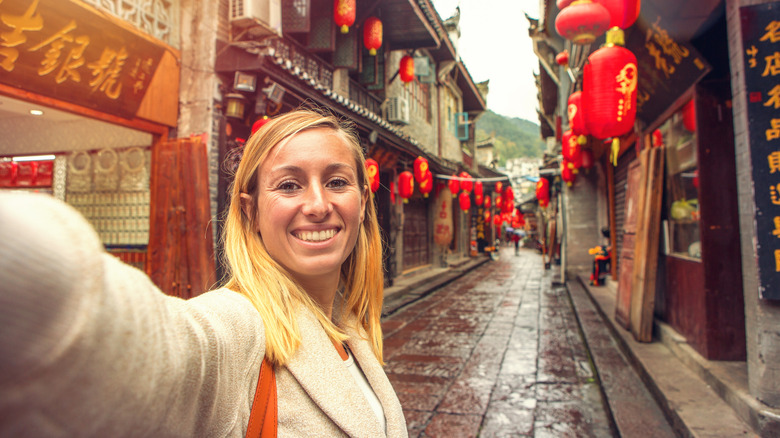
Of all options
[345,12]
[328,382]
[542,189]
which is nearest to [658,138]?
[345,12]

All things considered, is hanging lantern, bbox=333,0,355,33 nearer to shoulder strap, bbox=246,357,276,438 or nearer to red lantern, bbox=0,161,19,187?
red lantern, bbox=0,161,19,187

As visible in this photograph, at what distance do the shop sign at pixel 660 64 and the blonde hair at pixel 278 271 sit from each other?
435cm

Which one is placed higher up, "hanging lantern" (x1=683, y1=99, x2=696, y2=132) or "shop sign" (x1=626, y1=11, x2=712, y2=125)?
"shop sign" (x1=626, y1=11, x2=712, y2=125)

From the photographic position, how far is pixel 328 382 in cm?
102

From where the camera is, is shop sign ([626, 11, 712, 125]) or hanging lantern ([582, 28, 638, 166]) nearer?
hanging lantern ([582, 28, 638, 166])

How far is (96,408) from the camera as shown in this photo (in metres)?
0.44

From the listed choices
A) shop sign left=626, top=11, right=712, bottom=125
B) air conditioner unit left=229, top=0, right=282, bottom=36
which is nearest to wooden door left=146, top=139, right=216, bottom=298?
air conditioner unit left=229, top=0, right=282, bottom=36

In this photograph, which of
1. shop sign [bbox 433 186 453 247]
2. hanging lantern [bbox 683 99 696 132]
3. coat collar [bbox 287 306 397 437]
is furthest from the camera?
shop sign [bbox 433 186 453 247]

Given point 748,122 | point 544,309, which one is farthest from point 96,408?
point 544,309

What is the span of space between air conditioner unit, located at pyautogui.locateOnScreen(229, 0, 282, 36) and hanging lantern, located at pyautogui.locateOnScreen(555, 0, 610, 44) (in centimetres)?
396

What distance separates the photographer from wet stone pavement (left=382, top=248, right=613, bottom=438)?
3.93m

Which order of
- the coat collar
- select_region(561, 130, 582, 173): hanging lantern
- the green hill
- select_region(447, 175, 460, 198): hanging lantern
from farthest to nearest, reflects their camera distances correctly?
the green hill, select_region(447, 175, 460, 198): hanging lantern, select_region(561, 130, 582, 173): hanging lantern, the coat collar

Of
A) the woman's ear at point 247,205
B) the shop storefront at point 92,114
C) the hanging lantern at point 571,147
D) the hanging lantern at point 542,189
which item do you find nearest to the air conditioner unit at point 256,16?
the shop storefront at point 92,114

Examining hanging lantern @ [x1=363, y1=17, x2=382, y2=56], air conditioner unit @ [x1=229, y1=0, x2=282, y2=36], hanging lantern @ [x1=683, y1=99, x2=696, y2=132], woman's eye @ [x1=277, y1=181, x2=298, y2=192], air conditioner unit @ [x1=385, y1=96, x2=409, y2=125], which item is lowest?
woman's eye @ [x1=277, y1=181, x2=298, y2=192]
